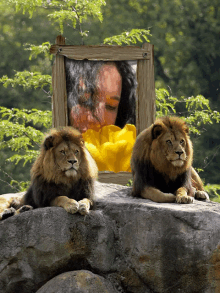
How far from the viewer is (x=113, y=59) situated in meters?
5.75

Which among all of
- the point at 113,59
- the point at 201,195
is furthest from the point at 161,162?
the point at 113,59

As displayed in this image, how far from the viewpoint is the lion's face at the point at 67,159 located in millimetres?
4234

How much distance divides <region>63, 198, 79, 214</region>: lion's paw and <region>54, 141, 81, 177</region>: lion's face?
25 cm

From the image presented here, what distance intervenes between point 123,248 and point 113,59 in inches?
92.6

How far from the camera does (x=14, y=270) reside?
4227 millimetres

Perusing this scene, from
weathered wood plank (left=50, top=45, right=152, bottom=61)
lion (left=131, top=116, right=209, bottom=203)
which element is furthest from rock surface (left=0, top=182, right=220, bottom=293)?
weathered wood plank (left=50, top=45, right=152, bottom=61)

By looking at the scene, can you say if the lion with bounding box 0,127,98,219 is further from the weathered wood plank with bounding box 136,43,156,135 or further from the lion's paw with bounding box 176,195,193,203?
the weathered wood plank with bounding box 136,43,156,135

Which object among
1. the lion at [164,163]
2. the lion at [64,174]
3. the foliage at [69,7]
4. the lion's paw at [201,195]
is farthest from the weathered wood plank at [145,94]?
the foliage at [69,7]

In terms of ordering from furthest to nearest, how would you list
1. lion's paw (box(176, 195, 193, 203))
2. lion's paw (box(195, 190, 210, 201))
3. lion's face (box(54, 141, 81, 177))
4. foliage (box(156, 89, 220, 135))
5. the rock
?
1. foliage (box(156, 89, 220, 135))
2. lion's paw (box(195, 190, 210, 201))
3. lion's paw (box(176, 195, 193, 203))
4. lion's face (box(54, 141, 81, 177))
5. the rock

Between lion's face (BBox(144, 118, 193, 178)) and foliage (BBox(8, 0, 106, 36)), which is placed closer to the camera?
lion's face (BBox(144, 118, 193, 178))

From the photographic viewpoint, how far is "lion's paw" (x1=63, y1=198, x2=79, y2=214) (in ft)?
13.5

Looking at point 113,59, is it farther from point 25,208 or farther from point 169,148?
point 25,208

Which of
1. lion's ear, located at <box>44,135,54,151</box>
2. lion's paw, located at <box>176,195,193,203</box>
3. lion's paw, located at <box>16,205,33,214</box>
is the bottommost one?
lion's paw, located at <box>16,205,33,214</box>

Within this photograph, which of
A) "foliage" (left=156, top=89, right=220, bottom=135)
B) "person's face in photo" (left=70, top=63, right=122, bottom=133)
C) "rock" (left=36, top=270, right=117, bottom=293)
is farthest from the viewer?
"foliage" (left=156, top=89, right=220, bottom=135)
